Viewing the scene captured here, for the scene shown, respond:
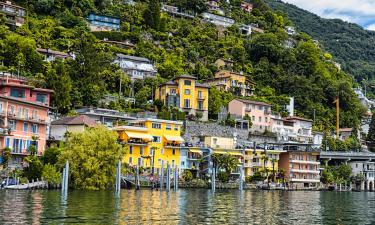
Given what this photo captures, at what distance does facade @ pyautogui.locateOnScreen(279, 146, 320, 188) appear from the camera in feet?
348

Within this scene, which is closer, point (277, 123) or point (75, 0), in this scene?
point (277, 123)

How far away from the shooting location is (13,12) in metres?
117

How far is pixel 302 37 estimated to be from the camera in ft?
619

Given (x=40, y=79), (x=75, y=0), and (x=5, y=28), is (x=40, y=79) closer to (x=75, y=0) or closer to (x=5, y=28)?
(x=5, y=28)

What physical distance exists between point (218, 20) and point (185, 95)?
214ft

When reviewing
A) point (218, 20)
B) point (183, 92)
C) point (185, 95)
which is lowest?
point (185, 95)

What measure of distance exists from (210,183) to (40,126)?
2744 centimetres

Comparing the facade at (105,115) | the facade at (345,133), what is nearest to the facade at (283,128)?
the facade at (345,133)

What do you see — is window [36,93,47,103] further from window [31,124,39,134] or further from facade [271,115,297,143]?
facade [271,115,297,143]

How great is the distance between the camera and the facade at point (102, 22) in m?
133

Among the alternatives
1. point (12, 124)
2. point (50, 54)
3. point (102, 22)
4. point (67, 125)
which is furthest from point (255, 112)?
point (12, 124)

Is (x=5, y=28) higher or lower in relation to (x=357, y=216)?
higher

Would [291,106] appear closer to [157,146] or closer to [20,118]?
[157,146]

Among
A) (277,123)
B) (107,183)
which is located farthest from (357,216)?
(277,123)
